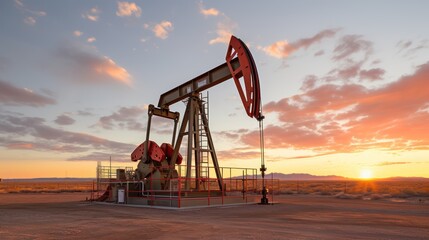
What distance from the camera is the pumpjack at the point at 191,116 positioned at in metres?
16.1

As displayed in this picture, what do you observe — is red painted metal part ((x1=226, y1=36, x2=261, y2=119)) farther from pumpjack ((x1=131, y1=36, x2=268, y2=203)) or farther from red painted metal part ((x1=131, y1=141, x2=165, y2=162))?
red painted metal part ((x1=131, y1=141, x2=165, y2=162))

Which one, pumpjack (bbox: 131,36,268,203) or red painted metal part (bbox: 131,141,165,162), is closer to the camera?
pumpjack (bbox: 131,36,268,203)

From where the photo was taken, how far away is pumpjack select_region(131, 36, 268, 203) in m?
16.1

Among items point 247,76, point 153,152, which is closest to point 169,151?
point 153,152

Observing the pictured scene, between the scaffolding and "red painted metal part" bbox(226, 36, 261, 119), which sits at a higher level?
"red painted metal part" bbox(226, 36, 261, 119)

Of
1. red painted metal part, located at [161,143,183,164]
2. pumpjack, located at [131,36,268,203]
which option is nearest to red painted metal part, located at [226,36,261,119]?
pumpjack, located at [131,36,268,203]

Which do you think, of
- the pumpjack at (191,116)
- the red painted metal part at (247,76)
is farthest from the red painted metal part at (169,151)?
the red painted metal part at (247,76)

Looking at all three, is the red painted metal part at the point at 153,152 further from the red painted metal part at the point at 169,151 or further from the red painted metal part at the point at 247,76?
the red painted metal part at the point at 247,76

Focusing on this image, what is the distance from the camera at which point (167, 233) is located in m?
8.79

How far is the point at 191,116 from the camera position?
1830cm

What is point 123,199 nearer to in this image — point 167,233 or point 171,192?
point 171,192

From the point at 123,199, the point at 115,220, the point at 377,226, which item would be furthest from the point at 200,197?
the point at 377,226

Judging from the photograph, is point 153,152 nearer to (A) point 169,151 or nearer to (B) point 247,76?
(A) point 169,151

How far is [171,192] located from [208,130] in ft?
11.2
